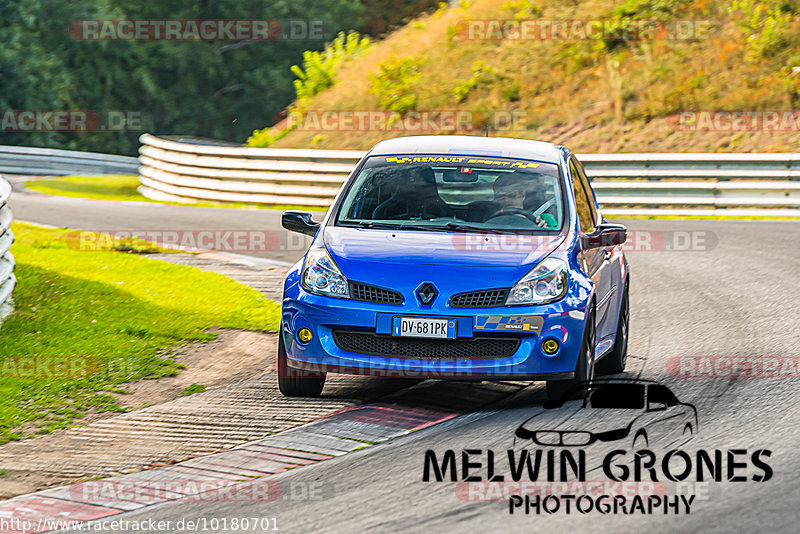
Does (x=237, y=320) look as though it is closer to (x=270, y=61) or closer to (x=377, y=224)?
(x=377, y=224)

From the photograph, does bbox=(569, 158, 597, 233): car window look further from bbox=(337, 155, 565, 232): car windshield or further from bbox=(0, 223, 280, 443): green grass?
bbox=(0, 223, 280, 443): green grass

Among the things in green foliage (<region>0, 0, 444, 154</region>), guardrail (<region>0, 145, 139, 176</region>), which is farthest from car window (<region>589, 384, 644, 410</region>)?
green foliage (<region>0, 0, 444, 154</region>)

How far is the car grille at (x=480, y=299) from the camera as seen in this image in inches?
A: 286

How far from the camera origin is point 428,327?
23.7ft

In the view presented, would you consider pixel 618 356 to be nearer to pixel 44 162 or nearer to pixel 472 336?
pixel 472 336

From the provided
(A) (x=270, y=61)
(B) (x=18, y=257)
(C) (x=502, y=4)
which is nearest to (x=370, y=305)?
(B) (x=18, y=257)

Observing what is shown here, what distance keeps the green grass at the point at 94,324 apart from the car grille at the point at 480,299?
2501mm

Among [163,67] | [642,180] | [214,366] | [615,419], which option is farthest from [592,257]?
[163,67]

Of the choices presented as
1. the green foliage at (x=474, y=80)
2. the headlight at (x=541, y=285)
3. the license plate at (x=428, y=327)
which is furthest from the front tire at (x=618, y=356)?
the green foliage at (x=474, y=80)

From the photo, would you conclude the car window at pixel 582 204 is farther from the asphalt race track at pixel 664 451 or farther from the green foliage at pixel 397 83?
the green foliage at pixel 397 83

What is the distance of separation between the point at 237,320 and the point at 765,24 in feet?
64.7

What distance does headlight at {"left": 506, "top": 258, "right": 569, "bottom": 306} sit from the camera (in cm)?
731

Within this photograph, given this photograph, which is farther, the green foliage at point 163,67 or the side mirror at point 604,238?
the green foliage at point 163,67

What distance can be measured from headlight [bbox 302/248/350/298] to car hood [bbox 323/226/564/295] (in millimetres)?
56
